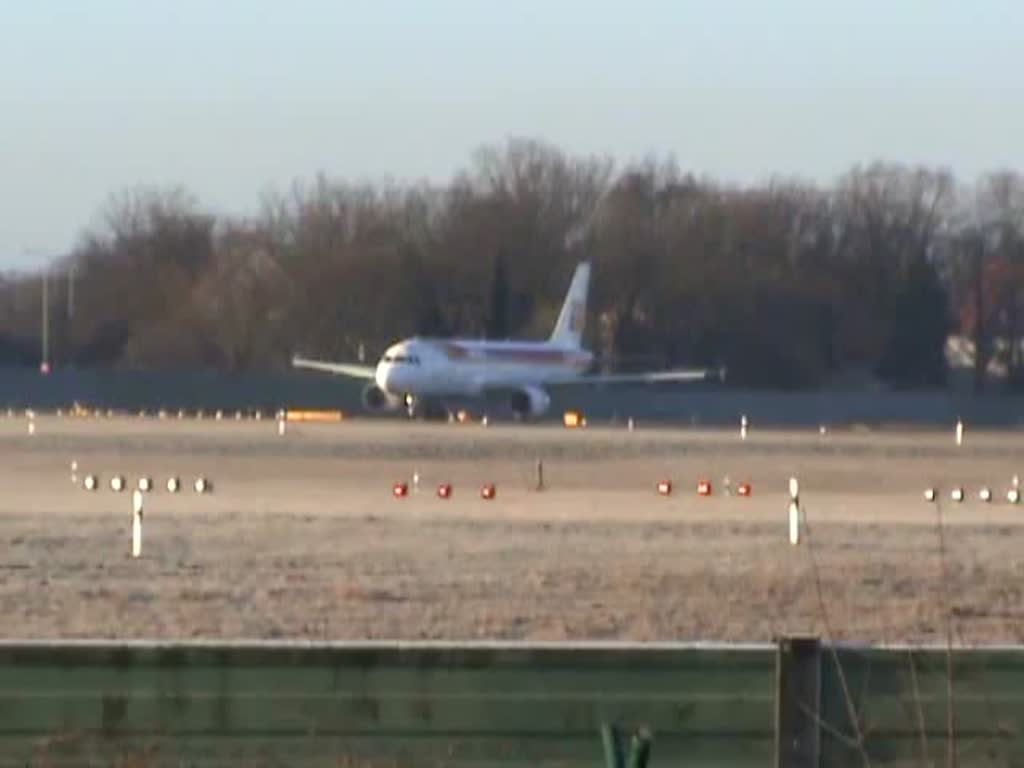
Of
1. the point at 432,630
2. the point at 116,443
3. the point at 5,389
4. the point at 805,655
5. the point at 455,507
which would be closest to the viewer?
the point at 805,655

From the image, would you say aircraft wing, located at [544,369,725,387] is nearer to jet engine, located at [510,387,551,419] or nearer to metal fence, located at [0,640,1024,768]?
jet engine, located at [510,387,551,419]

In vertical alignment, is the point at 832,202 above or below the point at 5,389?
above

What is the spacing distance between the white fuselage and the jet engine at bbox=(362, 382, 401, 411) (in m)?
0.88

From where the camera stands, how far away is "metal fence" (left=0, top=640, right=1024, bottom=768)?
26.7ft

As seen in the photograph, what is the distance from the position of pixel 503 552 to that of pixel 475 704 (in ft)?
57.9

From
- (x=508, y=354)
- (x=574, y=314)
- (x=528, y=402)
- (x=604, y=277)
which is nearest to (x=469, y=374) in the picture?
(x=508, y=354)

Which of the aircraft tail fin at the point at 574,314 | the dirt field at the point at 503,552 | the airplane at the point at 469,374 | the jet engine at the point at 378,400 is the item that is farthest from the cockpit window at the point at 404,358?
the dirt field at the point at 503,552

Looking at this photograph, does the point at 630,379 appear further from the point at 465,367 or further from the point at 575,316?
the point at 465,367

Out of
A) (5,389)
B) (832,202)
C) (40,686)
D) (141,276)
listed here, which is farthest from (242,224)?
(40,686)

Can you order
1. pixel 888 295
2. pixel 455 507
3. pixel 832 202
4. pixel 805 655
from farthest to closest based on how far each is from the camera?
pixel 832 202 → pixel 888 295 → pixel 455 507 → pixel 805 655

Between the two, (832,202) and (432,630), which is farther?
(832,202)

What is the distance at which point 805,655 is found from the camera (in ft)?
26.5

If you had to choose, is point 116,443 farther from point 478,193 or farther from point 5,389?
point 478,193

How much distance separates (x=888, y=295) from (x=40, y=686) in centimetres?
11671
